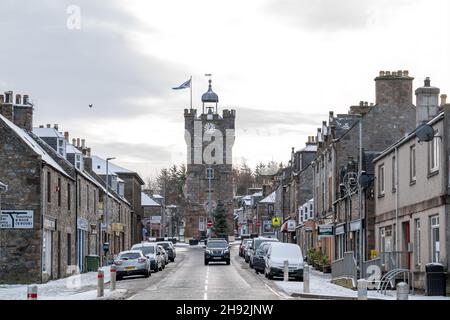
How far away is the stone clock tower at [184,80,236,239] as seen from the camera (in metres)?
137

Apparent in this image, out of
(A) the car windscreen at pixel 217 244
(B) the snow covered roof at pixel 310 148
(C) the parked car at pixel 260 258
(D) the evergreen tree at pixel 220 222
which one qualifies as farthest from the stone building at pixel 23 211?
(D) the evergreen tree at pixel 220 222

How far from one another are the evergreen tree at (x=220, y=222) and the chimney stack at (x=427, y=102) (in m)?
97.9

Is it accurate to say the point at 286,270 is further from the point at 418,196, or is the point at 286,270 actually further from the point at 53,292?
the point at 53,292

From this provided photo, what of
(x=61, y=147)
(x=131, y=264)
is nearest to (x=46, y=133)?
(x=61, y=147)

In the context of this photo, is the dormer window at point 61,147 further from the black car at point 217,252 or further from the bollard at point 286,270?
the bollard at point 286,270

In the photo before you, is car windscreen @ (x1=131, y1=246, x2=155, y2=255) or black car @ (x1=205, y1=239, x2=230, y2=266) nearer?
car windscreen @ (x1=131, y1=246, x2=155, y2=255)

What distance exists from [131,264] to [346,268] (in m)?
12.6

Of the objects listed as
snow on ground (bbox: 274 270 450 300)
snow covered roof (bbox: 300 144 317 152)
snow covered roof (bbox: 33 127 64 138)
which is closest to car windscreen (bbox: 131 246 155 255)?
snow covered roof (bbox: 33 127 64 138)

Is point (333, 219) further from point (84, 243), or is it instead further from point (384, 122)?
point (84, 243)

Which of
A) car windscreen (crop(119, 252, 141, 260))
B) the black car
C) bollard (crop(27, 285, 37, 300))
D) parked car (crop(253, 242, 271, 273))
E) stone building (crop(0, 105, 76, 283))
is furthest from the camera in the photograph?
the black car

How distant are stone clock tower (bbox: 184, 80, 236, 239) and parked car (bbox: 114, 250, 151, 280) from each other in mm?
93089

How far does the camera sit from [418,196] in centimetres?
3092

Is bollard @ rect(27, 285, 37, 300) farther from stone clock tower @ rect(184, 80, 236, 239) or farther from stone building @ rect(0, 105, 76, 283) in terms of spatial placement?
stone clock tower @ rect(184, 80, 236, 239)
